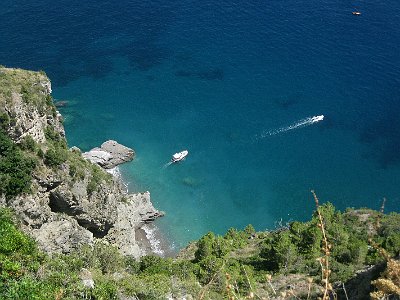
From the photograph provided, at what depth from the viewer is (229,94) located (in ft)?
335

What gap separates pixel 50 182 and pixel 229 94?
2422 inches

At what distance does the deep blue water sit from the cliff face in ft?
76.9

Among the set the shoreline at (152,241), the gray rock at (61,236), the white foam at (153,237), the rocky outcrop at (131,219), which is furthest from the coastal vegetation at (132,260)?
the white foam at (153,237)

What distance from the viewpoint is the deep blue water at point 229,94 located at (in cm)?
8344

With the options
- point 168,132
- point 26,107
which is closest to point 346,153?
point 168,132

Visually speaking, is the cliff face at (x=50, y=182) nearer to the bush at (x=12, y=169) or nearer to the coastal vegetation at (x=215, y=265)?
the bush at (x=12, y=169)

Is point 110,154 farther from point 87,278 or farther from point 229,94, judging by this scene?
point 87,278

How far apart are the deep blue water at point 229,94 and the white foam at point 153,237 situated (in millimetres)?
1872

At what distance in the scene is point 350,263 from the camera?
47.9 metres

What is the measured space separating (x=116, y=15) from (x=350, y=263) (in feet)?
321

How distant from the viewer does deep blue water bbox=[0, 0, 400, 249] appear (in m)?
83.4

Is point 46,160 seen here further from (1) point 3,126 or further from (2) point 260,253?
(2) point 260,253

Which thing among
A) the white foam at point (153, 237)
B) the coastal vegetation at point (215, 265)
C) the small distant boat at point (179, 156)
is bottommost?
the white foam at point (153, 237)

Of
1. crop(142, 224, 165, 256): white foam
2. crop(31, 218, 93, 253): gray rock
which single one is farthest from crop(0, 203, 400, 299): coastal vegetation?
crop(142, 224, 165, 256): white foam
